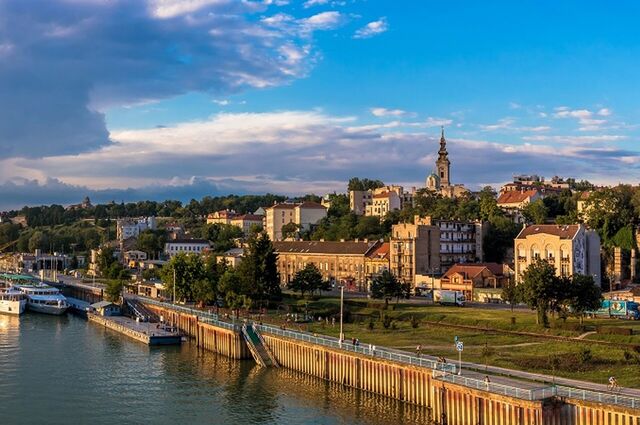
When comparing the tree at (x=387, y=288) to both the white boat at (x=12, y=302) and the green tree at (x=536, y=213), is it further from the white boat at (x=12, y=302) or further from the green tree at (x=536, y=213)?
the white boat at (x=12, y=302)

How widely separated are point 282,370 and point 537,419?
35472 millimetres

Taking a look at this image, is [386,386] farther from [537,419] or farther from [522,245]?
[522,245]

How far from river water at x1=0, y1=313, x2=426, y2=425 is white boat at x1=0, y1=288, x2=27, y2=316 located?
139 feet

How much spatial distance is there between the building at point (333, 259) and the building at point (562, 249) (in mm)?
30854

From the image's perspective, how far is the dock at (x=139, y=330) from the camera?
9694cm

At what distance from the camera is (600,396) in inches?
1802

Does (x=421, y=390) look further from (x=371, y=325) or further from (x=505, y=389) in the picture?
(x=371, y=325)

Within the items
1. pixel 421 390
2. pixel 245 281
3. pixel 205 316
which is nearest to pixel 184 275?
pixel 245 281

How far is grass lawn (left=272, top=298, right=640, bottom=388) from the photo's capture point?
60.1 meters

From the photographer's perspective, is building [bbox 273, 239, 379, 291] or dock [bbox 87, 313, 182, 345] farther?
building [bbox 273, 239, 379, 291]

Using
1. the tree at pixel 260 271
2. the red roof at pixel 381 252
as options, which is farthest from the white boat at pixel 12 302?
the red roof at pixel 381 252

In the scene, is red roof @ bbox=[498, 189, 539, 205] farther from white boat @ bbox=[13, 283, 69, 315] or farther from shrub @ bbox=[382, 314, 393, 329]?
white boat @ bbox=[13, 283, 69, 315]

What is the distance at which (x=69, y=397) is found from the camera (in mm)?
65938

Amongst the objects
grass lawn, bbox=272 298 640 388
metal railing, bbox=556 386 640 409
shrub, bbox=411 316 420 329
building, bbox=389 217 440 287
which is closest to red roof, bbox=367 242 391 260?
building, bbox=389 217 440 287
